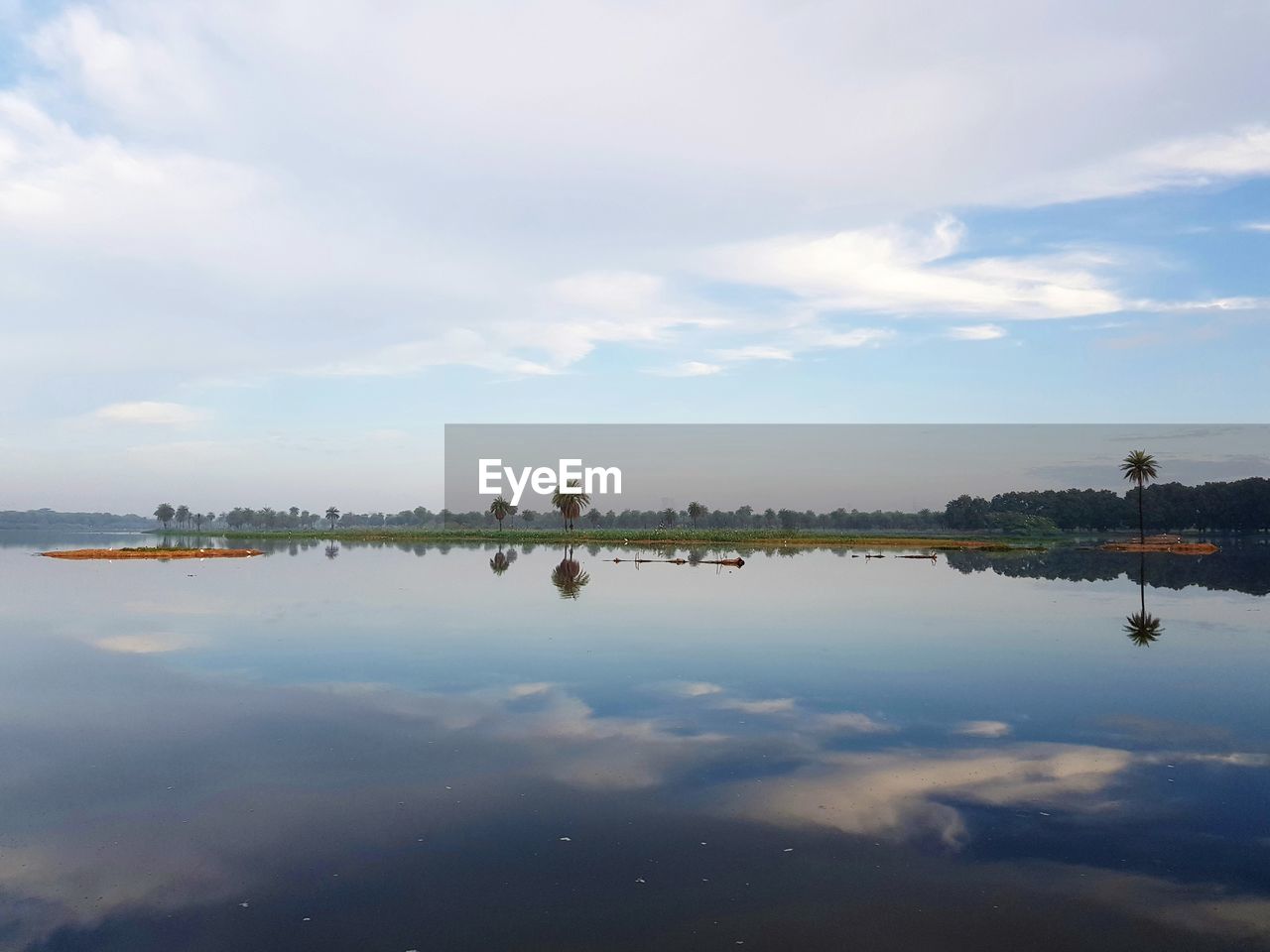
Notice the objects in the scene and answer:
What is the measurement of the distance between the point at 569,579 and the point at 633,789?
133 feet

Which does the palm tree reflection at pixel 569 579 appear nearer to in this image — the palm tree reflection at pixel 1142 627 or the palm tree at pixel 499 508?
the palm tree reflection at pixel 1142 627

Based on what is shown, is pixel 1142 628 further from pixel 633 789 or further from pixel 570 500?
pixel 570 500

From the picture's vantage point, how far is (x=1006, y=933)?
792cm

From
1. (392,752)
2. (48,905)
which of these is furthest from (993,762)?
(48,905)

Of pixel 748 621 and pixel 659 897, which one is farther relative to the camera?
pixel 748 621

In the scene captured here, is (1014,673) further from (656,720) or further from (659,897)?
(659,897)

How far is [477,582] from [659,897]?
43.0 metres

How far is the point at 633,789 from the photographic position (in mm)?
12094

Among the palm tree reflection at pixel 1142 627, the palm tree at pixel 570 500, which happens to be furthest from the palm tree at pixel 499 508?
the palm tree reflection at pixel 1142 627

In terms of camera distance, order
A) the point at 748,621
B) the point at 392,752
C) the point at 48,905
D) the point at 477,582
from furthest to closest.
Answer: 1. the point at 477,582
2. the point at 748,621
3. the point at 392,752
4. the point at 48,905

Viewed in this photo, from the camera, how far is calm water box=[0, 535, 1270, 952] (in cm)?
825

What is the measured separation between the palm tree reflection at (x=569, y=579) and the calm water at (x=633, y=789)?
15.0 meters

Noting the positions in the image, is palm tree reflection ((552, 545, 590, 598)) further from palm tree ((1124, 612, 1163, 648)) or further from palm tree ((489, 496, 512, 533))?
palm tree ((489, 496, 512, 533))

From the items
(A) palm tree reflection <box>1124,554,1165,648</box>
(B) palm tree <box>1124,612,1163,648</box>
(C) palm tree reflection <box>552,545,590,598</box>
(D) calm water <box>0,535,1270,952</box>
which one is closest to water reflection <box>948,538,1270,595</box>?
(A) palm tree reflection <box>1124,554,1165,648</box>
